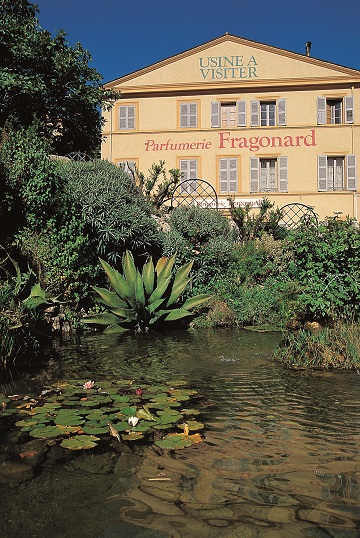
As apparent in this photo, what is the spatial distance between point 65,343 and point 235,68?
66.4 feet

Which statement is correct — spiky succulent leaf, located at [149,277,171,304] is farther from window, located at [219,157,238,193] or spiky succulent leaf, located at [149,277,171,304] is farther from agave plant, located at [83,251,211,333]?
window, located at [219,157,238,193]

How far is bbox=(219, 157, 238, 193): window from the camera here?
78.2 ft

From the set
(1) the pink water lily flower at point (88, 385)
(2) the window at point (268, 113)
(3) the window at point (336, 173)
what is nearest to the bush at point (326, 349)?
(1) the pink water lily flower at point (88, 385)

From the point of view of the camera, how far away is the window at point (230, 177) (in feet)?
78.2

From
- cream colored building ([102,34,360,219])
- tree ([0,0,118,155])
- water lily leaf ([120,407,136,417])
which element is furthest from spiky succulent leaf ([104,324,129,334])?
cream colored building ([102,34,360,219])

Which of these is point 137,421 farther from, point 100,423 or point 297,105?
point 297,105

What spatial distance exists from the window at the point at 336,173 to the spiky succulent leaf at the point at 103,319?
55.1 ft

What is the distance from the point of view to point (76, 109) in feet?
51.0

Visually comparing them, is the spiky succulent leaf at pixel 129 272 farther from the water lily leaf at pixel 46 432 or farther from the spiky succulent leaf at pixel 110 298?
the water lily leaf at pixel 46 432

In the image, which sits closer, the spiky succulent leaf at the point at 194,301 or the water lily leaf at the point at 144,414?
the water lily leaf at the point at 144,414

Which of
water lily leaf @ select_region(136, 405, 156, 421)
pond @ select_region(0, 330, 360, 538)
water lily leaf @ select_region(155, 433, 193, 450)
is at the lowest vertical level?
pond @ select_region(0, 330, 360, 538)

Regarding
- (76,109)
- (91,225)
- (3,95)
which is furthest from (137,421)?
(76,109)

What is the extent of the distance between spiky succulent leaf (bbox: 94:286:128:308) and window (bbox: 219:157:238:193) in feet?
51.5

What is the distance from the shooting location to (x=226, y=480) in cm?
281
